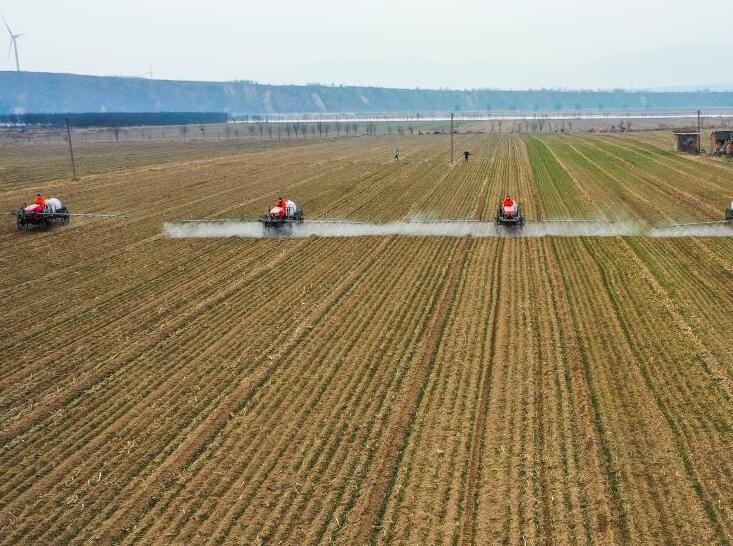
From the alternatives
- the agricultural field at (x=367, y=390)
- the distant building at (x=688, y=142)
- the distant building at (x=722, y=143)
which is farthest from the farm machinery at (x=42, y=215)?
the distant building at (x=688, y=142)

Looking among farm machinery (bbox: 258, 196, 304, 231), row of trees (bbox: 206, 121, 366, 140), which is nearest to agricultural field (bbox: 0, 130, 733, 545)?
farm machinery (bbox: 258, 196, 304, 231)

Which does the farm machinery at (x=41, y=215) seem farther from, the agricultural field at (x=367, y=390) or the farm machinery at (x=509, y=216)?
the farm machinery at (x=509, y=216)

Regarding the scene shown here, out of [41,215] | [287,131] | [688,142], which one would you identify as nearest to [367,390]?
[41,215]

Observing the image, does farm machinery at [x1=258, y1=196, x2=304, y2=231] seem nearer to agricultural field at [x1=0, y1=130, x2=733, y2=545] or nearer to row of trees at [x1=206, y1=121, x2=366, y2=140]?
agricultural field at [x1=0, y1=130, x2=733, y2=545]

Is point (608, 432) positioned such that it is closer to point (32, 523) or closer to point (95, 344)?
point (32, 523)

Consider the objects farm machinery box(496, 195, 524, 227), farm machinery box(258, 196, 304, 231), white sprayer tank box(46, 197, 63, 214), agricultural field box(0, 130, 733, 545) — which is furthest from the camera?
white sprayer tank box(46, 197, 63, 214)

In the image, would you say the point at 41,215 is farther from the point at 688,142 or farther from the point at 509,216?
the point at 688,142
